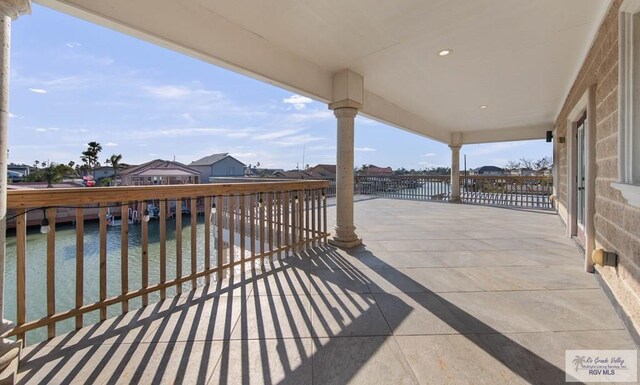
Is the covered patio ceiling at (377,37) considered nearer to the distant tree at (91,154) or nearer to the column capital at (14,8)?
the column capital at (14,8)

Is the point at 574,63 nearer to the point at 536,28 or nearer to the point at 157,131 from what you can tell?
the point at 536,28

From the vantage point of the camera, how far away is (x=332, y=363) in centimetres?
150

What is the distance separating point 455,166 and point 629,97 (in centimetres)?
844

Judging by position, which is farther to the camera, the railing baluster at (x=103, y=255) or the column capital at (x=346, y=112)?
the column capital at (x=346, y=112)

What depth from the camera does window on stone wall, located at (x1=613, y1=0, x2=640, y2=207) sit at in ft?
5.56

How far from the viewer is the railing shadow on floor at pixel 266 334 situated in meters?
1.41

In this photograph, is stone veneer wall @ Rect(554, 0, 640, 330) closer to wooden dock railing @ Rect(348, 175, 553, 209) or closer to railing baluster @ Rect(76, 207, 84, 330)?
railing baluster @ Rect(76, 207, 84, 330)

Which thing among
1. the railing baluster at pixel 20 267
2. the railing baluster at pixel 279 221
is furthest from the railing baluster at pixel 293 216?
the railing baluster at pixel 20 267

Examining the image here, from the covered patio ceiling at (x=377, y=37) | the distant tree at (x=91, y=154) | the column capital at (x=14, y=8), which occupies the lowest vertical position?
the column capital at (x=14, y=8)

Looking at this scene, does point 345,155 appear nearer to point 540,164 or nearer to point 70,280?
point 70,280

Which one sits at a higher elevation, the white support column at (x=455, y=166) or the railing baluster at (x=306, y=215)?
the white support column at (x=455, y=166)

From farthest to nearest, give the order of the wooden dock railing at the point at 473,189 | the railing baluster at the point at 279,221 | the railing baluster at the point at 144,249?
the wooden dock railing at the point at 473,189 → the railing baluster at the point at 279,221 → the railing baluster at the point at 144,249

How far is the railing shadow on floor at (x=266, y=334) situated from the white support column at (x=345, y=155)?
1264 mm

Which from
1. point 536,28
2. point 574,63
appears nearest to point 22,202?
point 536,28
